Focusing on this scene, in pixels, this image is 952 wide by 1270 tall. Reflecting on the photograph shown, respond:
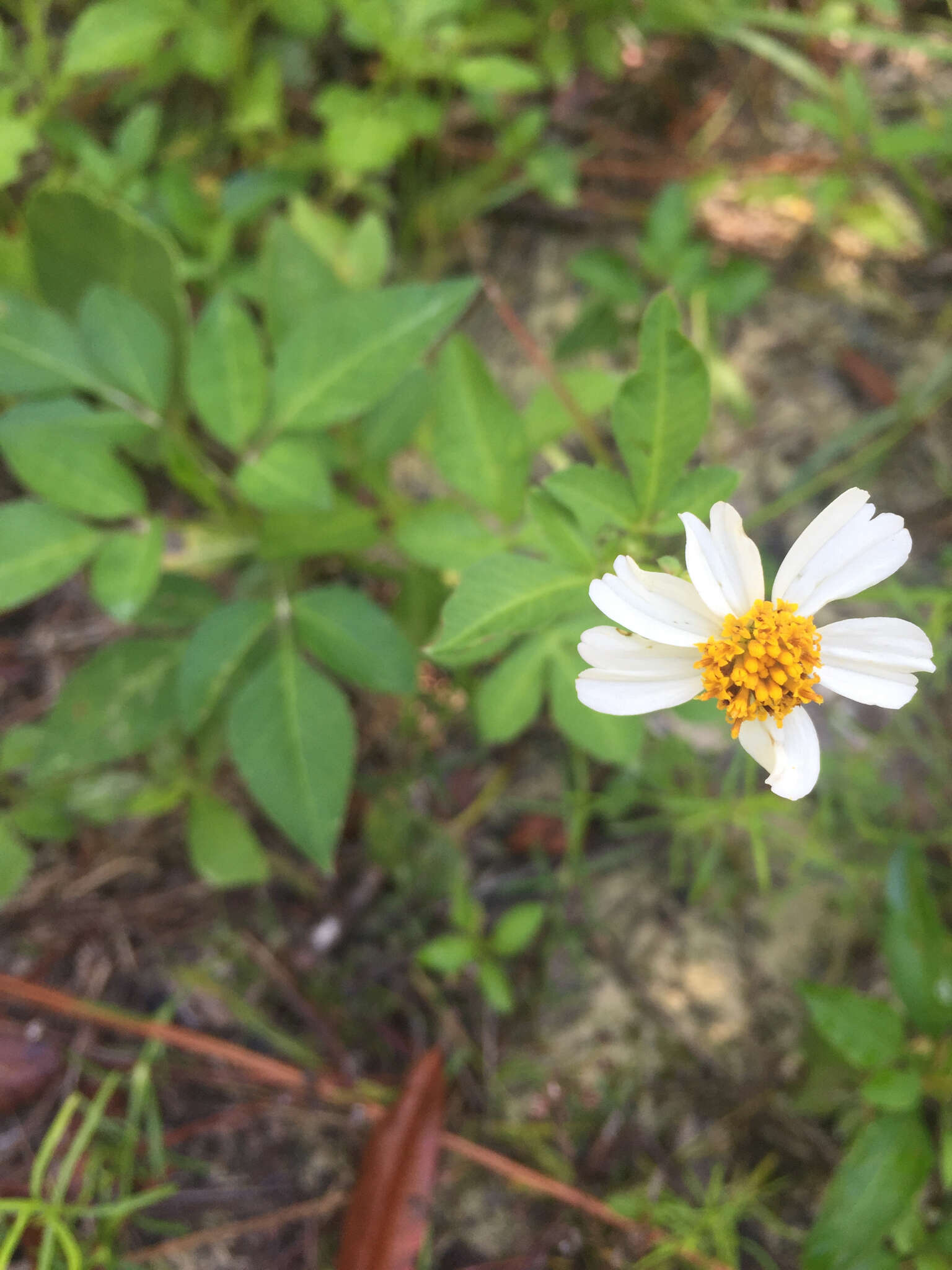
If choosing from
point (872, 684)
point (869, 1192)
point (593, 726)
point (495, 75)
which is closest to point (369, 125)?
point (495, 75)

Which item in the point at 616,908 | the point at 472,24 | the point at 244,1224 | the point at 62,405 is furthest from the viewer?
the point at 472,24

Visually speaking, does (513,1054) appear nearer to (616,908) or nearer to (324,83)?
(616,908)

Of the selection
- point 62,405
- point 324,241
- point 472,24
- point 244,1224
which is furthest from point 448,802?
point 472,24

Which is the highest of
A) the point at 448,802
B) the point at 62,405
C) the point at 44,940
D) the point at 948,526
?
the point at 62,405

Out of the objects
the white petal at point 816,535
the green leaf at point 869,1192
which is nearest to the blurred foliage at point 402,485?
the green leaf at point 869,1192

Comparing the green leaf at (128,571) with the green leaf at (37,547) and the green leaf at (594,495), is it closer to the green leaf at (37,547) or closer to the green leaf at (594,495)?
the green leaf at (37,547)

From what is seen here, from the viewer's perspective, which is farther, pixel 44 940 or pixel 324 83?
pixel 324 83

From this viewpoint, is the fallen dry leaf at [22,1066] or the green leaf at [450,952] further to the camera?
the fallen dry leaf at [22,1066]
